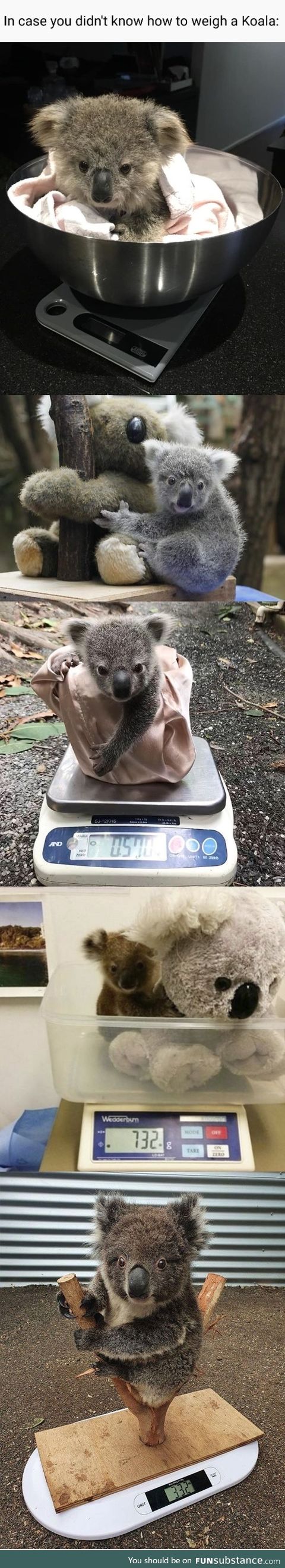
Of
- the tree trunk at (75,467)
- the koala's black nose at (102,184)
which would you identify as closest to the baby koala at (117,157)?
the koala's black nose at (102,184)

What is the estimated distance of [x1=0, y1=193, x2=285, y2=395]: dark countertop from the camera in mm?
1837

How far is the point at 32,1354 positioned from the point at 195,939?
1.61ft

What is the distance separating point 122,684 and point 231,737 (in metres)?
0.25

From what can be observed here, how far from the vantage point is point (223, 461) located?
1.37 meters

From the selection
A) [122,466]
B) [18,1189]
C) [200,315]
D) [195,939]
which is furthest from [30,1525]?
[200,315]

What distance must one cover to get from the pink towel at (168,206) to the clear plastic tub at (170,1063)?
129 centimetres

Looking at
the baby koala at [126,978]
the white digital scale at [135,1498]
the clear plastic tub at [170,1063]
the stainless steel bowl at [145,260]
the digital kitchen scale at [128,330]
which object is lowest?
the white digital scale at [135,1498]

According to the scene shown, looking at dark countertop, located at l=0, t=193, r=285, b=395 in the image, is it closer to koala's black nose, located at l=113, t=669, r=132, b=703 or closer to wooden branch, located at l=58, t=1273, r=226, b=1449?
koala's black nose, located at l=113, t=669, r=132, b=703

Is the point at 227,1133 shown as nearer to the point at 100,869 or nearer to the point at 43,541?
the point at 100,869

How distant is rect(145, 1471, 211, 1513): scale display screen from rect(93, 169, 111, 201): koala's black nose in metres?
1.83

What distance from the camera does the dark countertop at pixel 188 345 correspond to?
72.3 inches

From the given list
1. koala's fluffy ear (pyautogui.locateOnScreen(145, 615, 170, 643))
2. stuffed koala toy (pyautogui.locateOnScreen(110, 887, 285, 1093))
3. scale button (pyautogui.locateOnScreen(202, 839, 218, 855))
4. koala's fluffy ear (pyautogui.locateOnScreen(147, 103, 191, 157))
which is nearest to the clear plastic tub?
stuffed koala toy (pyautogui.locateOnScreen(110, 887, 285, 1093))

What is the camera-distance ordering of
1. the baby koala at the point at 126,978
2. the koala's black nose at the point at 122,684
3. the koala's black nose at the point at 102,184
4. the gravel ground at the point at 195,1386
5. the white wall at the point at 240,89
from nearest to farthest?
the gravel ground at the point at 195,1386, the koala's black nose at the point at 122,684, the baby koala at the point at 126,978, the koala's black nose at the point at 102,184, the white wall at the point at 240,89

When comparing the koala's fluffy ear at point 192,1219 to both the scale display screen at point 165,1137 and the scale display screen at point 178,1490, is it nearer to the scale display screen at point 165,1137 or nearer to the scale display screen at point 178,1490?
the scale display screen at point 165,1137
